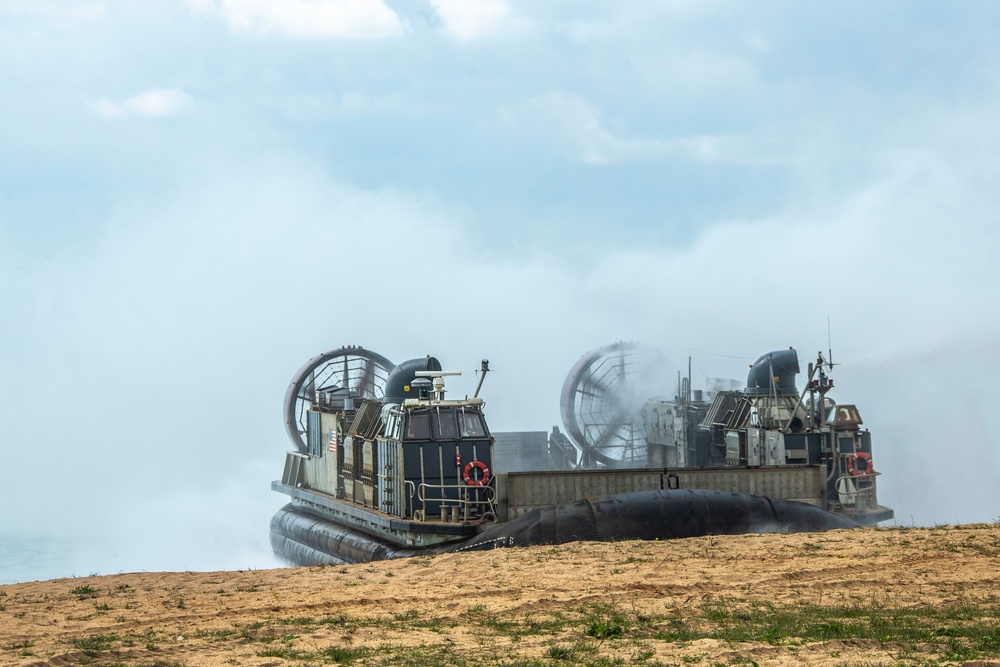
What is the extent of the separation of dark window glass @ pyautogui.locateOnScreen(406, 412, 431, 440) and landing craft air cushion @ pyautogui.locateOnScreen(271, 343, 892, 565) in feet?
0.08


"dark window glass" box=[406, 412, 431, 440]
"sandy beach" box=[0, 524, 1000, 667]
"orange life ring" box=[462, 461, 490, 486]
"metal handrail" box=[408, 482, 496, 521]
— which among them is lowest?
"sandy beach" box=[0, 524, 1000, 667]

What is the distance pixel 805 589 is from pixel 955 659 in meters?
3.30

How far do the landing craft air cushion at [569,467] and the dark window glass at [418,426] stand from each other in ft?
0.08

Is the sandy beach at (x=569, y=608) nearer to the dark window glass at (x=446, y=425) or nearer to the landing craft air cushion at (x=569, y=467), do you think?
the landing craft air cushion at (x=569, y=467)

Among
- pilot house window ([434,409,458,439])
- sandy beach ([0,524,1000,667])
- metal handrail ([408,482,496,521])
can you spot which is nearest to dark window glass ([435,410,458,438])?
pilot house window ([434,409,458,439])

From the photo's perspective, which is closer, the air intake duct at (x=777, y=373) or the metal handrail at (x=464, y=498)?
the metal handrail at (x=464, y=498)

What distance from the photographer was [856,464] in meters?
23.2

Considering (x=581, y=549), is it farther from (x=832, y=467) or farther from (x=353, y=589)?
(x=832, y=467)

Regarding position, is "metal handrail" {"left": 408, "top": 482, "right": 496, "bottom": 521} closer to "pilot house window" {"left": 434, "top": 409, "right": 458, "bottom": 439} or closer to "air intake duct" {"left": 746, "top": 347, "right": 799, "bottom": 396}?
"pilot house window" {"left": 434, "top": 409, "right": 458, "bottom": 439}

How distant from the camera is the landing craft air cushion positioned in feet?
55.0

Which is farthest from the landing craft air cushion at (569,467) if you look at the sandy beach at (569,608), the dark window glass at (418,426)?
the sandy beach at (569,608)

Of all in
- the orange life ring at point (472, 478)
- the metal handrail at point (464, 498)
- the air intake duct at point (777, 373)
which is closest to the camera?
the metal handrail at point (464, 498)

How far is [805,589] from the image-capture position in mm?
10695

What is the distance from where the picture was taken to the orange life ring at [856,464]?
23141 millimetres
